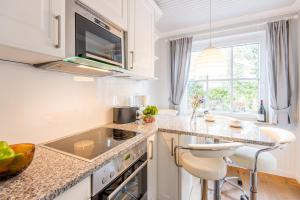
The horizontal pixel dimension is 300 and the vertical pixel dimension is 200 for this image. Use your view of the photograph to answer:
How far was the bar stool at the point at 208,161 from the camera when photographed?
Result: 979 mm

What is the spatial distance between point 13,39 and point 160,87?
262cm

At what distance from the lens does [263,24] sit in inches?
90.0

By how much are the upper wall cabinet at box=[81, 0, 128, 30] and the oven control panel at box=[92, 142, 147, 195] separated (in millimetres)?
1011

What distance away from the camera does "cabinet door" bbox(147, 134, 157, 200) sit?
1.34 metres

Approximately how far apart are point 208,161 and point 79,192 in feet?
3.11

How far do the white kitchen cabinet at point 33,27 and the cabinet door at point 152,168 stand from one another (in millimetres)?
992

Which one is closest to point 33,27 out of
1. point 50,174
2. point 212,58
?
point 50,174

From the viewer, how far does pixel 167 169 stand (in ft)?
4.83

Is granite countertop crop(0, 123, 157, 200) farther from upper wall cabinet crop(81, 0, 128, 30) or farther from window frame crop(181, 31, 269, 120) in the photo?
window frame crop(181, 31, 269, 120)

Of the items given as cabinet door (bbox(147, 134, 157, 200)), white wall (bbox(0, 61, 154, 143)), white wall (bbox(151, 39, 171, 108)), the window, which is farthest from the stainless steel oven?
white wall (bbox(151, 39, 171, 108))

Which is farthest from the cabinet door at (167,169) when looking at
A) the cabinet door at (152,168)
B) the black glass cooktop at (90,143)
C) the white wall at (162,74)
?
the white wall at (162,74)

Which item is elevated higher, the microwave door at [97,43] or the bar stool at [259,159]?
the microwave door at [97,43]

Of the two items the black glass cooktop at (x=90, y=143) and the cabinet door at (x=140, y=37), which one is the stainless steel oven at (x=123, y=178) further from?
the cabinet door at (x=140, y=37)

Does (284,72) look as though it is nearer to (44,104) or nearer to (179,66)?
(179,66)
